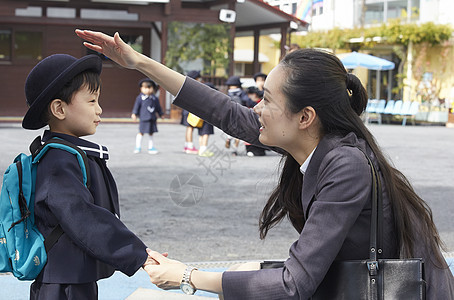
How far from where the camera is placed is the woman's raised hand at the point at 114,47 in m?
2.64

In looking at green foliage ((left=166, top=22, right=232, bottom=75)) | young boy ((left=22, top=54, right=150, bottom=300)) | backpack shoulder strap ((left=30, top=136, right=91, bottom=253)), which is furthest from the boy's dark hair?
green foliage ((left=166, top=22, right=232, bottom=75))

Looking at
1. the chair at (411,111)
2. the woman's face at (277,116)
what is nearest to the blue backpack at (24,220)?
the woman's face at (277,116)

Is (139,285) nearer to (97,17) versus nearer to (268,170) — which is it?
(268,170)

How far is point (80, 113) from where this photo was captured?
251 centimetres

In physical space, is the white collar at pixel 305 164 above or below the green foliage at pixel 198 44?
below

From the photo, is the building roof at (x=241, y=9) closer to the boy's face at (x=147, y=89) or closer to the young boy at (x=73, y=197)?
the boy's face at (x=147, y=89)

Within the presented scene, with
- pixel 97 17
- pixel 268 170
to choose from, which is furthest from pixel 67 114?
pixel 97 17

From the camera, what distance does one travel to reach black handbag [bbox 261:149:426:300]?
2.02m

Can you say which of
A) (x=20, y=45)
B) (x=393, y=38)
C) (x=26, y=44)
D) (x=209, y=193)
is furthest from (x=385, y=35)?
(x=209, y=193)

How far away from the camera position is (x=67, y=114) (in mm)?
2498

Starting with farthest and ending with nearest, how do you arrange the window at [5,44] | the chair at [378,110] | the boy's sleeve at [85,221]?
the chair at [378,110] → the window at [5,44] → the boy's sleeve at [85,221]

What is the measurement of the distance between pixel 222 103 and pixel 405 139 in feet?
45.9

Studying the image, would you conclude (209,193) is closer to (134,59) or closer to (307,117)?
(134,59)

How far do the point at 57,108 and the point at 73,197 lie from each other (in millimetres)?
353
